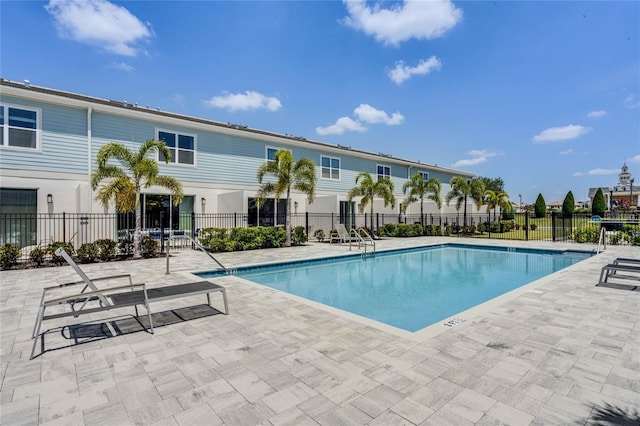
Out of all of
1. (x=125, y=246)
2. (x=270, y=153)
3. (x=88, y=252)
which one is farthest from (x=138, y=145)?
(x=270, y=153)

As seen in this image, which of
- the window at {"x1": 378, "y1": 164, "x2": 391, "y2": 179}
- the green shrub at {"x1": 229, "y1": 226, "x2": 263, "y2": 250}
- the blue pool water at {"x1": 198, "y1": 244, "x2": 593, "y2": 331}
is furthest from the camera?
the window at {"x1": 378, "y1": 164, "x2": 391, "y2": 179}

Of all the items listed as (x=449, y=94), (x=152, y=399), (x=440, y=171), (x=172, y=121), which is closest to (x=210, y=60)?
(x=172, y=121)

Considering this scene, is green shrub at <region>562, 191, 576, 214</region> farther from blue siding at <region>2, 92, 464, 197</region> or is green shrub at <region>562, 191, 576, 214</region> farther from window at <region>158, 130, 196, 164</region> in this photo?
window at <region>158, 130, 196, 164</region>

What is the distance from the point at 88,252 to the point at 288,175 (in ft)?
28.7

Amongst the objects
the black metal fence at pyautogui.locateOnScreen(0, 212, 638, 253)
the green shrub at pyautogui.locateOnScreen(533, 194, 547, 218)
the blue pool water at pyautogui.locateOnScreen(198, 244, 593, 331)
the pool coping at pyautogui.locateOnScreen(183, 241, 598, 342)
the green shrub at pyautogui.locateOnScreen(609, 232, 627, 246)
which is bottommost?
the blue pool water at pyautogui.locateOnScreen(198, 244, 593, 331)

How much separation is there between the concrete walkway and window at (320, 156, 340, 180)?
17481 millimetres

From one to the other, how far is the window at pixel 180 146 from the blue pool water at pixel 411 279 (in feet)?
28.7

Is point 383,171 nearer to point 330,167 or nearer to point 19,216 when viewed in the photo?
point 330,167

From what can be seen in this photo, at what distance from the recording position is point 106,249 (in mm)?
11672

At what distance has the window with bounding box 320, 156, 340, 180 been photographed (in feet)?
74.3

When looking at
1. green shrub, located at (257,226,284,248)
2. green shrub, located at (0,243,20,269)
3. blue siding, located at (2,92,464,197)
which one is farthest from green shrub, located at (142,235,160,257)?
green shrub, located at (257,226,284,248)

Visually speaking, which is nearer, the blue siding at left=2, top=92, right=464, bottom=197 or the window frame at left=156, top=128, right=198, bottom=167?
the blue siding at left=2, top=92, right=464, bottom=197

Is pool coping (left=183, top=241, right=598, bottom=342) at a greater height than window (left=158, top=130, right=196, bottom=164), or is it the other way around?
window (left=158, top=130, right=196, bottom=164)

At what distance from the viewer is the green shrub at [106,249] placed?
11617 millimetres
